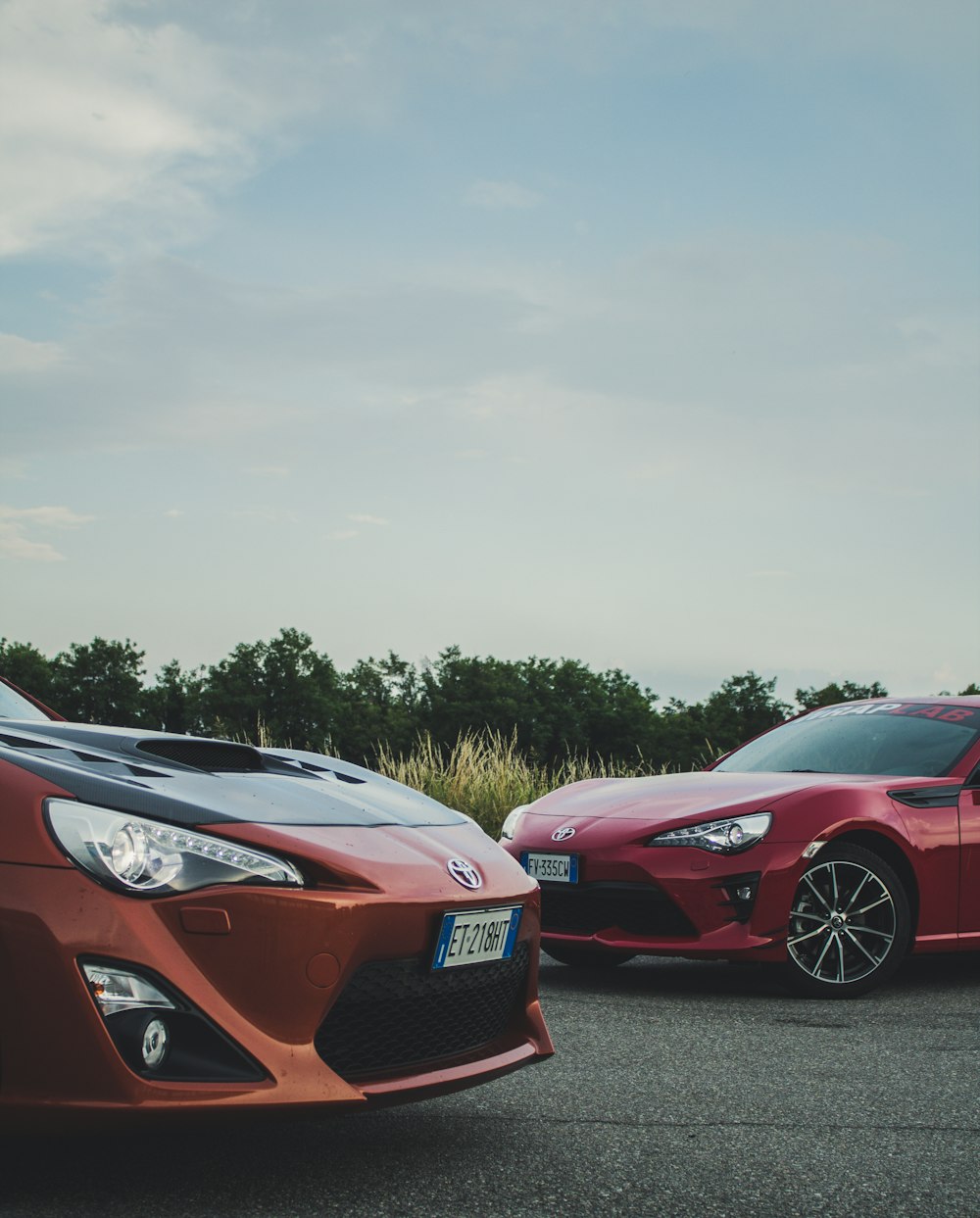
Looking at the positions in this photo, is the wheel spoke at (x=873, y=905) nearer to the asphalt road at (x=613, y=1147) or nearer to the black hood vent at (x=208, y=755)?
the asphalt road at (x=613, y=1147)

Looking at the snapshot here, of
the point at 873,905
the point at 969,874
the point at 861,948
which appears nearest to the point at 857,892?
the point at 873,905

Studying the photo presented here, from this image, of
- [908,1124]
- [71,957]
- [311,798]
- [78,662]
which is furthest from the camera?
[78,662]

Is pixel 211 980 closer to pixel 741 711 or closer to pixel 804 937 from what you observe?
pixel 804 937

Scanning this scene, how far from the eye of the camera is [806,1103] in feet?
12.7

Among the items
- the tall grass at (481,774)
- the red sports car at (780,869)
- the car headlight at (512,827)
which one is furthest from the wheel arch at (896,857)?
the tall grass at (481,774)

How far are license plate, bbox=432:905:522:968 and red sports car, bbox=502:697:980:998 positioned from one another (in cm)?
233

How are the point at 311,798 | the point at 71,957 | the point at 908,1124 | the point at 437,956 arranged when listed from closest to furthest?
the point at 71,957 < the point at 437,956 < the point at 311,798 < the point at 908,1124

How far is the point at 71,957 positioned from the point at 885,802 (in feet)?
13.7

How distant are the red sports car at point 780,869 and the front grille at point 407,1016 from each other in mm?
2367

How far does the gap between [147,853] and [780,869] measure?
11.2ft

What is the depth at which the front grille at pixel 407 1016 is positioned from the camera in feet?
9.66

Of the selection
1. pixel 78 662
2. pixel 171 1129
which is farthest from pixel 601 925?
pixel 78 662

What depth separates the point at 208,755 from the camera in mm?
3490

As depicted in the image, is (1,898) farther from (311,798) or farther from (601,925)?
(601,925)
